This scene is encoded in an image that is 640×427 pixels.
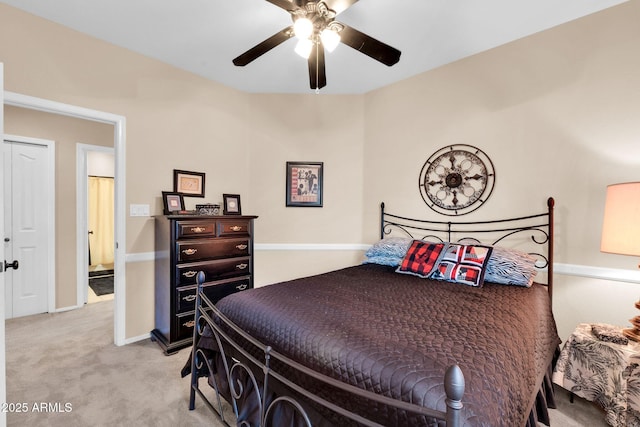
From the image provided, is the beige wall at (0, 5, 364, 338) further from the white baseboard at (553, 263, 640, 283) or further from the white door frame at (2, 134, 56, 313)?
the white baseboard at (553, 263, 640, 283)

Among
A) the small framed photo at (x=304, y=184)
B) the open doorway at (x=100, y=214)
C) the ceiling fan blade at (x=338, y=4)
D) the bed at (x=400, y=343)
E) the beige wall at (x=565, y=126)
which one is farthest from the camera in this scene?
the open doorway at (x=100, y=214)

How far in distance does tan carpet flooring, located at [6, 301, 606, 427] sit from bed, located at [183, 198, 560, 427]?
211 mm

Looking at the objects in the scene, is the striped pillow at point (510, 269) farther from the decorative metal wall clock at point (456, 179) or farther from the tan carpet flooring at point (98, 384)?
the tan carpet flooring at point (98, 384)

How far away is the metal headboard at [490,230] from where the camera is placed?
2398mm

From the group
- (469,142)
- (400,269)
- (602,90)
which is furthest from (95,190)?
(602,90)

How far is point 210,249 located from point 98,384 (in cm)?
126

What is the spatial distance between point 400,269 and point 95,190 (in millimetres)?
5982

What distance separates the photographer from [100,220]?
5809 millimetres

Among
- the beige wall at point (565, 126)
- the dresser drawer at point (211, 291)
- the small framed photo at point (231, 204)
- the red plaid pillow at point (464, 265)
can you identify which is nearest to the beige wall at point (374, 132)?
the beige wall at point (565, 126)

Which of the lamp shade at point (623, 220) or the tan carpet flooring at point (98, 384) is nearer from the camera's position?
the lamp shade at point (623, 220)

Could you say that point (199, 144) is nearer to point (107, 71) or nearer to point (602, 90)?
point (107, 71)

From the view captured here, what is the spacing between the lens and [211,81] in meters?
3.37

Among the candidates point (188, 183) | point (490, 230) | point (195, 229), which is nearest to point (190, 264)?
point (195, 229)

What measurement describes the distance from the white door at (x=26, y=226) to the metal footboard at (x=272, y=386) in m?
2.79
